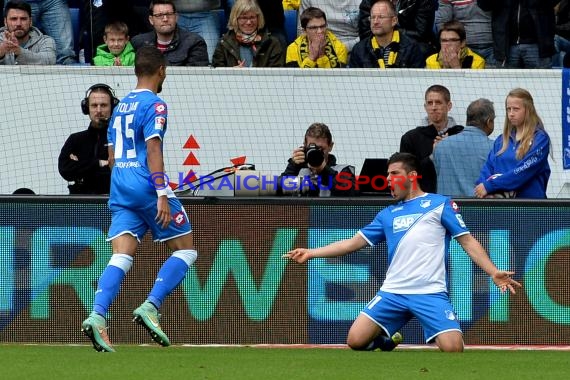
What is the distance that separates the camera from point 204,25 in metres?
13.5

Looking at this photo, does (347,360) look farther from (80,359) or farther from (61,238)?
(61,238)

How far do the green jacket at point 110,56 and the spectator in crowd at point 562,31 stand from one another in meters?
4.47

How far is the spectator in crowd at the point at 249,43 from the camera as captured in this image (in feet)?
41.6

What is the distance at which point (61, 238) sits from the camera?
10.9m

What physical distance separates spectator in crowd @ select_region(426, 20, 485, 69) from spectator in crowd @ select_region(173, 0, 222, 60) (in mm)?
2332

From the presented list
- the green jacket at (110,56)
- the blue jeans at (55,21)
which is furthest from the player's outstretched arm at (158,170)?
the blue jeans at (55,21)

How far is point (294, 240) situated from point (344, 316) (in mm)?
774

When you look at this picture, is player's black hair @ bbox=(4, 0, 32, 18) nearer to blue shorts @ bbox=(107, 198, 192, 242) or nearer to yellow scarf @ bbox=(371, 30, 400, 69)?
yellow scarf @ bbox=(371, 30, 400, 69)

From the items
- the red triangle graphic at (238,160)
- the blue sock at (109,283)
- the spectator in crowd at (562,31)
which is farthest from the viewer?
the spectator in crowd at (562,31)

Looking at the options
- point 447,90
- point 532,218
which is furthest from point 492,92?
point 532,218

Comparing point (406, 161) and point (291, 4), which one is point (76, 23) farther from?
point (406, 161)

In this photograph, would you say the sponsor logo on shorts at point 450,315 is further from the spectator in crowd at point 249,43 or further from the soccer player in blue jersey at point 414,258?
the spectator in crowd at point 249,43

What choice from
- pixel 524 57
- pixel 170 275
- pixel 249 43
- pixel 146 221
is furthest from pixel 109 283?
pixel 524 57

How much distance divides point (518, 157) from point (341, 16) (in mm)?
3553
